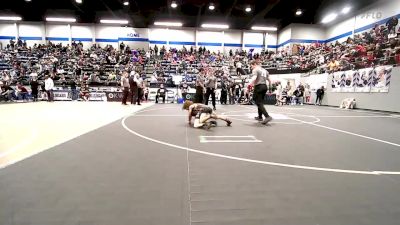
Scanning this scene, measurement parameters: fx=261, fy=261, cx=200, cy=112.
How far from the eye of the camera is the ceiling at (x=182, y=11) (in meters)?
25.5

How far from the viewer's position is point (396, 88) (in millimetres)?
12984

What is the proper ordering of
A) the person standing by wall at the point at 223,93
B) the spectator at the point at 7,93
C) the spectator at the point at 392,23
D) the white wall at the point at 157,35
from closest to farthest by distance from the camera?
the spectator at the point at 7,93 → the person standing by wall at the point at 223,93 → the spectator at the point at 392,23 → the white wall at the point at 157,35

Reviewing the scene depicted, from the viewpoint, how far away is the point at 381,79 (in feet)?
46.0

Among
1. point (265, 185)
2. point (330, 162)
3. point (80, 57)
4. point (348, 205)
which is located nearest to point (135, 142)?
point (265, 185)

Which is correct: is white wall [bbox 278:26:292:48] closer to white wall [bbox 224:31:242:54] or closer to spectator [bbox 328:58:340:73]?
white wall [bbox 224:31:242:54]

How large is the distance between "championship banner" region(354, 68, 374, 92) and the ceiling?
452 inches

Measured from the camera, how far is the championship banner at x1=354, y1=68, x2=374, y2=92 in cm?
1484

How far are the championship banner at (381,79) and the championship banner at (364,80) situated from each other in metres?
0.30

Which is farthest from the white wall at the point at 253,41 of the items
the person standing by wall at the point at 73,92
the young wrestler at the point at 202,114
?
the young wrestler at the point at 202,114

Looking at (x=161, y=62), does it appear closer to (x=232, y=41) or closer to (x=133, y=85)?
(x=232, y=41)

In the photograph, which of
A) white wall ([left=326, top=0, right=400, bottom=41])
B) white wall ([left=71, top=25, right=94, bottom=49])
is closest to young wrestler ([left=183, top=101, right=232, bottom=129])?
white wall ([left=326, top=0, right=400, bottom=41])

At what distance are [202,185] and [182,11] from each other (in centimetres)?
3031

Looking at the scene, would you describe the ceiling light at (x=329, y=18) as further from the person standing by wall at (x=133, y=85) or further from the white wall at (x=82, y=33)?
the white wall at (x=82, y=33)

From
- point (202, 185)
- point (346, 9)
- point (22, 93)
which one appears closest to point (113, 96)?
point (22, 93)
